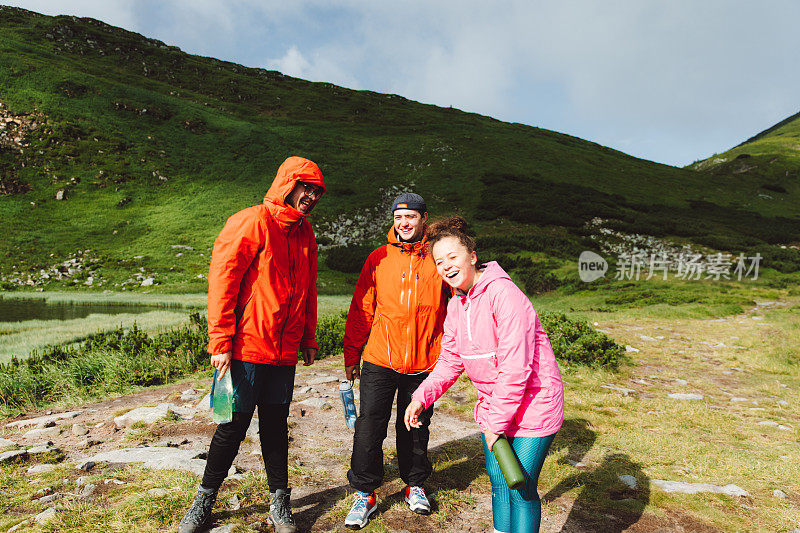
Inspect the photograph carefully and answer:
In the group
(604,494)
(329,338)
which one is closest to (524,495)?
(604,494)

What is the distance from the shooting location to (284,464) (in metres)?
3.63

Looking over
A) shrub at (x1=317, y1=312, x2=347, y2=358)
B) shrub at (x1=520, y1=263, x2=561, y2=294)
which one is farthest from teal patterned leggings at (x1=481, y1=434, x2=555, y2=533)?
shrub at (x1=520, y1=263, x2=561, y2=294)

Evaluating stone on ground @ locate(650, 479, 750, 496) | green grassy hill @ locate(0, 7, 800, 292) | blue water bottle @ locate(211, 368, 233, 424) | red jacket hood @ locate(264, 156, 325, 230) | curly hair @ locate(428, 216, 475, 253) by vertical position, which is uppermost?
green grassy hill @ locate(0, 7, 800, 292)

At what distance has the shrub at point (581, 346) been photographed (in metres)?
8.89

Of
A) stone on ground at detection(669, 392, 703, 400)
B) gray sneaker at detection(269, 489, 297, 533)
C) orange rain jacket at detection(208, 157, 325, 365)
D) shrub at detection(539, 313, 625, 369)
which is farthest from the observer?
shrub at detection(539, 313, 625, 369)

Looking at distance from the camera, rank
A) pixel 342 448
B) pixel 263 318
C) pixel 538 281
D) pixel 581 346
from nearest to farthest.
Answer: pixel 263 318
pixel 342 448
pixel 581 346
pixel 538 281

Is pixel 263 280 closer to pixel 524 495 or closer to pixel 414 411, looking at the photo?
pixel 414 411

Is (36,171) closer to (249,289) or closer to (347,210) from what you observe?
(347,210)

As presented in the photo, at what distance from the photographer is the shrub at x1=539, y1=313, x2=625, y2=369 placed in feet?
29.2

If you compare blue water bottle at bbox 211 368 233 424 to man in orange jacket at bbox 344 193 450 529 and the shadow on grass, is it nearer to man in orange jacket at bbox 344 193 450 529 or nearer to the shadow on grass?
man in orange jacket at bbox 344 193 450 529

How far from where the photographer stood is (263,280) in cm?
334

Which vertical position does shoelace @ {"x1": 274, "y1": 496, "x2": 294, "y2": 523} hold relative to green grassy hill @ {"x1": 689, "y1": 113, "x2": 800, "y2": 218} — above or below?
below

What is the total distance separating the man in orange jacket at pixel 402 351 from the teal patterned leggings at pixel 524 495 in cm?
124

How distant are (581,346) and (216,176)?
37.3 meters
